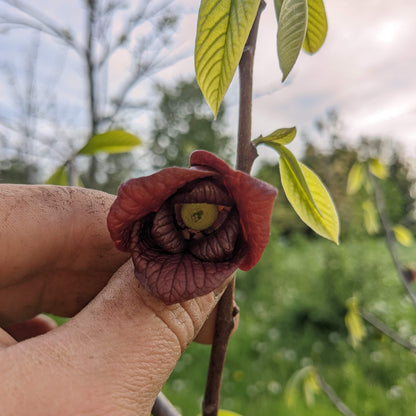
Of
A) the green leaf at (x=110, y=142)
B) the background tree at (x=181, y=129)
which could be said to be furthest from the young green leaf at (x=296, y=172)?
the background tree at (x=181, y=129)

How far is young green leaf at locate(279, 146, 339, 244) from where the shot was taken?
16.5 inches

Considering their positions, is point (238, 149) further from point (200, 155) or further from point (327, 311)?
point (327, 311)

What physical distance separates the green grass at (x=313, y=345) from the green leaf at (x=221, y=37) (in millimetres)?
1980

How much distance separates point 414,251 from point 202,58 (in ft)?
27.7

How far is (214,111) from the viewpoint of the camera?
0.39 metres

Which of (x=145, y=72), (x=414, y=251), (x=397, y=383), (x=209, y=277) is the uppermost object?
(x=145, y=72)

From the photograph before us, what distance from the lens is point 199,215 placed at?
36 cm

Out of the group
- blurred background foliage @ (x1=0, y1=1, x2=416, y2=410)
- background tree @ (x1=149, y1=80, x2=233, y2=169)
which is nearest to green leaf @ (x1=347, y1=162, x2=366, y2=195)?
blurred background foliage @ (x1=0, y1=1, x2=416, y2=410)

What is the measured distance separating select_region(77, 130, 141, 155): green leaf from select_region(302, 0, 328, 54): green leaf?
1.13ft

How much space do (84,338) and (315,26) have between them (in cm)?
43

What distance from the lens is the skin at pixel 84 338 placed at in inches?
14.1

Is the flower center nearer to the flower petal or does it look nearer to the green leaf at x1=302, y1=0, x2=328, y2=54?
the flower petal

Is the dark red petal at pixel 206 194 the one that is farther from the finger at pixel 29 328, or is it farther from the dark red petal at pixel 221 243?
the finger at pixel 29 328

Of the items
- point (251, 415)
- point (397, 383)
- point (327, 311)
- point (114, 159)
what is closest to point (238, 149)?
point (251, 415)
